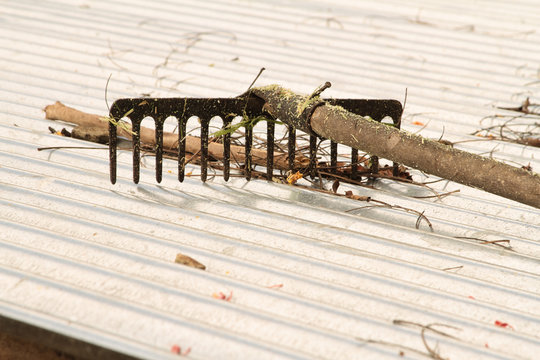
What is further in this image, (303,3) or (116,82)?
(303,3)

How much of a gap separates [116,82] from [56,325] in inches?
100

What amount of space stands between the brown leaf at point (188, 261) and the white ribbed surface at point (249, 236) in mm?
41

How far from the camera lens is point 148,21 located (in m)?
5.43

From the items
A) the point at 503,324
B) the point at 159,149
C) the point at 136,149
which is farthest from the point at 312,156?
the point at 503,324

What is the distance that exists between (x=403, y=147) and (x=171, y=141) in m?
1.25

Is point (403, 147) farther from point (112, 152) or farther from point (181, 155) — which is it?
point (112, 152)

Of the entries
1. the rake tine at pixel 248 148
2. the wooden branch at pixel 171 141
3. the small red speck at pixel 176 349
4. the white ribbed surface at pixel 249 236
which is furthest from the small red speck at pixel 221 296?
the wooden branch at pixel 171 141

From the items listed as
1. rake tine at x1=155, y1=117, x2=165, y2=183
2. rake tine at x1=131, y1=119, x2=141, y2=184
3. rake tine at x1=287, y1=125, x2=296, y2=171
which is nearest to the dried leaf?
rake tine at x1=287, y1=125, x2=296, y2=171

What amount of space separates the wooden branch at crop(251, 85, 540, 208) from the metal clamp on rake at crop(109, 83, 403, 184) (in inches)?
1.5

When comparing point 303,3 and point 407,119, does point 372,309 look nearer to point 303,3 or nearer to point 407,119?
point 407,119

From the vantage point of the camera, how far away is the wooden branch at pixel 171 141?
10.4 ft

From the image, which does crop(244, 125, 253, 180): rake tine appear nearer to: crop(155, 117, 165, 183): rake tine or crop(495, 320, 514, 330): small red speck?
crop(155, 117, 165, 183): rake tine

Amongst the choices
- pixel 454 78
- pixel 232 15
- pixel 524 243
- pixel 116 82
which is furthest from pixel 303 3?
pixel 524 243

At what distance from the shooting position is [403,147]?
8.72 ft
